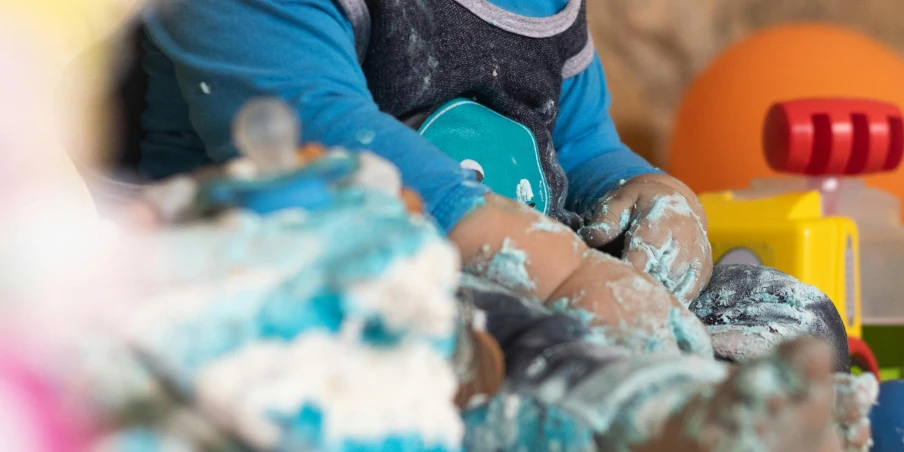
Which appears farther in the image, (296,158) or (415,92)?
(415,92)

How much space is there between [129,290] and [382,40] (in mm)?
361

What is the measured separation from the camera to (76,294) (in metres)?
0.24

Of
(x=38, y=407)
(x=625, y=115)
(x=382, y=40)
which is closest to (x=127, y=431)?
(x=38, y=407)

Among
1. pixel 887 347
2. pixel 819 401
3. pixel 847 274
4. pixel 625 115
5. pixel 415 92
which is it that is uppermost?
pixel 819 401

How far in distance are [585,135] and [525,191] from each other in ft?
0.65

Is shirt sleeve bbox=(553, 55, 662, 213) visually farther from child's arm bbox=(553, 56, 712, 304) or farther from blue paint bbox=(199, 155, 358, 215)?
blue paint bbox=(199, 155, 358, 215)

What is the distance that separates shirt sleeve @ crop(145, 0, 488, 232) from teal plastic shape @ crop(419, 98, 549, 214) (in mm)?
103

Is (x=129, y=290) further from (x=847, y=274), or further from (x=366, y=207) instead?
(x=847, y=274)

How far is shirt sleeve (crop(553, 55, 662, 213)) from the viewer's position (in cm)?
77

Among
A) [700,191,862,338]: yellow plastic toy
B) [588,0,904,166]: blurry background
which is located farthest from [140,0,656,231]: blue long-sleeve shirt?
[588,0,904,166]: blurry background

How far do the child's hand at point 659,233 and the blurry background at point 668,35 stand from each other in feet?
4.29

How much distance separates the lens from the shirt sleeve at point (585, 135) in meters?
0.77

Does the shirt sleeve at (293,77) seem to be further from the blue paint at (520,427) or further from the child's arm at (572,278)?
the blue paint at (520,427)

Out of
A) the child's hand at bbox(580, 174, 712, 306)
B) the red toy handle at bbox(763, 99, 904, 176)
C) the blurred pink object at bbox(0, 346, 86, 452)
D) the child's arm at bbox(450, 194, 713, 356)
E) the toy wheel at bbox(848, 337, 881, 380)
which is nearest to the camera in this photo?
the blurred pink object at bbox(0, 346, 86, 452)
